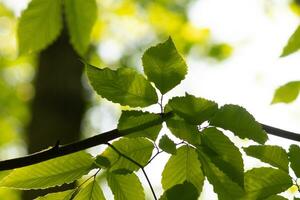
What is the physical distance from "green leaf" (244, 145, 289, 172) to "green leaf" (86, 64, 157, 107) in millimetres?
193

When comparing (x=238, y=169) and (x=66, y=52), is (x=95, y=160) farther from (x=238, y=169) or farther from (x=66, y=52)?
(x=66, y=52)

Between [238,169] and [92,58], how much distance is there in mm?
5164

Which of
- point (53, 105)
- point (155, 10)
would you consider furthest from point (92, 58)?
point (53, 105)

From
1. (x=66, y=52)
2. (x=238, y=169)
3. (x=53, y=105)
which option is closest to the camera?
(x=238, y=169)

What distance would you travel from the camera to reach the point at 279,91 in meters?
1.22

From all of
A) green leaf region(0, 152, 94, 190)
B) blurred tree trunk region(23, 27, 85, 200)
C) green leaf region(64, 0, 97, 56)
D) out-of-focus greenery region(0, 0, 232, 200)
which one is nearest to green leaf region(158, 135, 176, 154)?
green leaf region(0, 152, 94, 190)

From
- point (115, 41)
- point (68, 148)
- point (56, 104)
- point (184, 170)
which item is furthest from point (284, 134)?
point (115, 41)

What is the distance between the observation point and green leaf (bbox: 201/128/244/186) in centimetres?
70

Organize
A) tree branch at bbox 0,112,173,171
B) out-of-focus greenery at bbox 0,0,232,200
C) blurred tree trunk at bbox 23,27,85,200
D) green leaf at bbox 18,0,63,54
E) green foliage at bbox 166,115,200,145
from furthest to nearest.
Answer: out-of-focus greenery at bbox 0,0,232,200 < blurred tree trunk at bbox 23,27,85,200 < green leaf at bbox 18,0,63,54 < green foliage at bbox 166,115,200,145 < tree branch at bbox 0,112,173,171

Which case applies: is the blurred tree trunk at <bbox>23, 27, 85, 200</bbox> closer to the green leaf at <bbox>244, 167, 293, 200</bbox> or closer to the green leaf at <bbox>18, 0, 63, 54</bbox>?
the green leaf at <bbox>18, 0, 63, 54</bbox>

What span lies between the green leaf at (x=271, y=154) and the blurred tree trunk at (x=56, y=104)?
2.52 metres

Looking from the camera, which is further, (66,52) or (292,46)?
(66,52)

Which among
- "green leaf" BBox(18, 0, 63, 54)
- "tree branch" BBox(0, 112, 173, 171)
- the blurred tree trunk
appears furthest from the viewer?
the blurred tree trunk

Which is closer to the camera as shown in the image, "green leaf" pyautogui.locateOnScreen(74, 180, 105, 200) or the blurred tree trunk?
"green leaf" pyautogui.locateOnScreen(74, 180, 105, 200)
